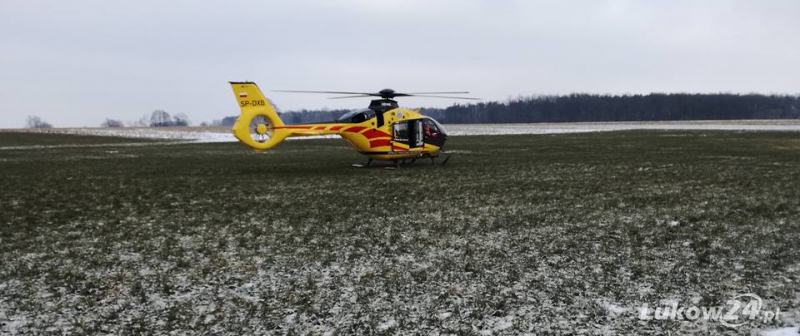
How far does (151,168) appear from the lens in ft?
73.9

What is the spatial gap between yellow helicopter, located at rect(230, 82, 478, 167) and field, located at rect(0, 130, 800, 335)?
385 centimetres

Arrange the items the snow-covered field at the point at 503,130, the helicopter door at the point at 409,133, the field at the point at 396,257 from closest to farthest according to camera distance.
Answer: the field at the point at 396,257, the helicopter door at the point at 409,133, the snow-covered field at the point at 503,130

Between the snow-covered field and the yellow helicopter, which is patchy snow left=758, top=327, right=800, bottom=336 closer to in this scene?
the yellow helicopter

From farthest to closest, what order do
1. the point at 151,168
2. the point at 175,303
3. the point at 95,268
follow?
the point at 151,168, the point at 95,268, the point at 175,303

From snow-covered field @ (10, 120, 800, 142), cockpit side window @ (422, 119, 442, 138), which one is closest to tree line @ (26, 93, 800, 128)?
snow-covered field @ (10, 120, 800, 142)

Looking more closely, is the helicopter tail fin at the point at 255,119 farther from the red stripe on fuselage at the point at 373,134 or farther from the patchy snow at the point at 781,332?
the patchy snow at the point at 781,332

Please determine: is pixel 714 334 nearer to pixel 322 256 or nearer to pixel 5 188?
pixel 322 256

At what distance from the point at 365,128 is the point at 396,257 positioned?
12845 millimetres

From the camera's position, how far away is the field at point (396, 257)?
209 inches

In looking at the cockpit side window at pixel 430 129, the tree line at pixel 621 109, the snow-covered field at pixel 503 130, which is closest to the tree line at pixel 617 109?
the tree line at pixel 621 109

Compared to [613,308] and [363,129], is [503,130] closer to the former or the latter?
[363,129]

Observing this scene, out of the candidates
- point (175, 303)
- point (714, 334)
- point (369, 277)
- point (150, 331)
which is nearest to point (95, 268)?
point (175, 303)

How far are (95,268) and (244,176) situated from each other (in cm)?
1201

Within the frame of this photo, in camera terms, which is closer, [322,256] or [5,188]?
[322,256]
